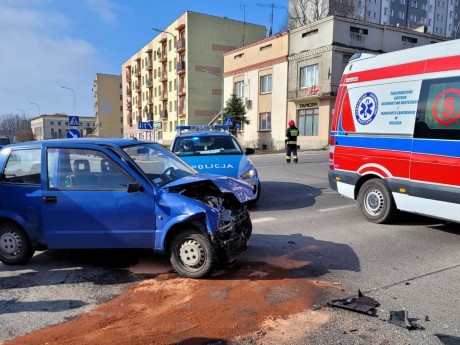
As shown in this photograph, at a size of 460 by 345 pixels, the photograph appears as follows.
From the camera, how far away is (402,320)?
11.2ft

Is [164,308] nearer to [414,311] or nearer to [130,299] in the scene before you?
[130,299]

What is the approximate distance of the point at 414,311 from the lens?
3617 mm

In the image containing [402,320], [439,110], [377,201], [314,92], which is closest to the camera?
[402,320]

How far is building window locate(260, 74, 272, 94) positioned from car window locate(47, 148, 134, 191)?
3313 centimetres

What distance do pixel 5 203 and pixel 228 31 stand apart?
50637 mm

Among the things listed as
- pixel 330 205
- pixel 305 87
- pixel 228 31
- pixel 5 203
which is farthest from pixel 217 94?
pixel 5 203

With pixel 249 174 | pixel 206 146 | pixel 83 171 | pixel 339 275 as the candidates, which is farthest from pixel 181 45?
pixel 339 275

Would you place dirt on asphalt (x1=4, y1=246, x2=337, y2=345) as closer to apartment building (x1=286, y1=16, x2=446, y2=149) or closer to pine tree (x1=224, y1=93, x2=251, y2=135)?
apartment building (x1=286, y1=16, x2=446, y2=149)

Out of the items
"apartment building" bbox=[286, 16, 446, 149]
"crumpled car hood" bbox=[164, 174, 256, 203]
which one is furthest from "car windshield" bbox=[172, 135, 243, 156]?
"apartment building" bbox=[286, 16, 446, 149]

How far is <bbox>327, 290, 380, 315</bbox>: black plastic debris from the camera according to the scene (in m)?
3.59

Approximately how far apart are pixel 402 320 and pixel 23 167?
4.79m

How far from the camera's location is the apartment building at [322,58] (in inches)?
1160

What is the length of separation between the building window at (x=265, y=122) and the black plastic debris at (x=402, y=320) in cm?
3347

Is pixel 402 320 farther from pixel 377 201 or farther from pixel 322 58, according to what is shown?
pixel 322 58
